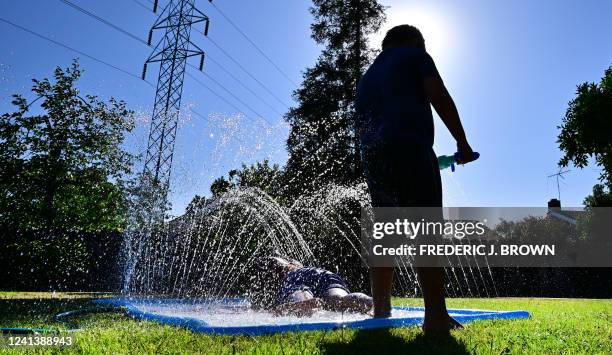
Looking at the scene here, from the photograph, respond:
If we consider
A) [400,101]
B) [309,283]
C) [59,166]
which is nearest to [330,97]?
[59,166]

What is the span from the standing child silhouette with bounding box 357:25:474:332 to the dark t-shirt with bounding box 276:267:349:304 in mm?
1373

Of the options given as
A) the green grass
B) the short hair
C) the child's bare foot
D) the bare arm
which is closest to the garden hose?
the green grass

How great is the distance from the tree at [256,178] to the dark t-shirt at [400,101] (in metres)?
14.5

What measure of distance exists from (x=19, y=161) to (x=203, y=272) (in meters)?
4.88

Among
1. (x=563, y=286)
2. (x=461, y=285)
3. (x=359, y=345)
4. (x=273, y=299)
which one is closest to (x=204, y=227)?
(x=273, y=299)

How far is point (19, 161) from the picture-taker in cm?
934

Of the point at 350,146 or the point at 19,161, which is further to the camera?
the point at 350,146

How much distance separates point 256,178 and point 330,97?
242 inches

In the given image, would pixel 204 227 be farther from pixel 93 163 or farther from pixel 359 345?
pixel 359 345

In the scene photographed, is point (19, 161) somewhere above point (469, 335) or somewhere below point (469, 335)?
above

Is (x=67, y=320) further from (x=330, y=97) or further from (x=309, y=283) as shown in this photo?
→ (x=330, y=97)

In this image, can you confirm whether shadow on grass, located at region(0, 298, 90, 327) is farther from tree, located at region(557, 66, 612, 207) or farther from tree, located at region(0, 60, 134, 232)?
tree, located at region(557, 66, 612, 207)

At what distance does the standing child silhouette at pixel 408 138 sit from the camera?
2.60m

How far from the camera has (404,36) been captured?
3.17 m
